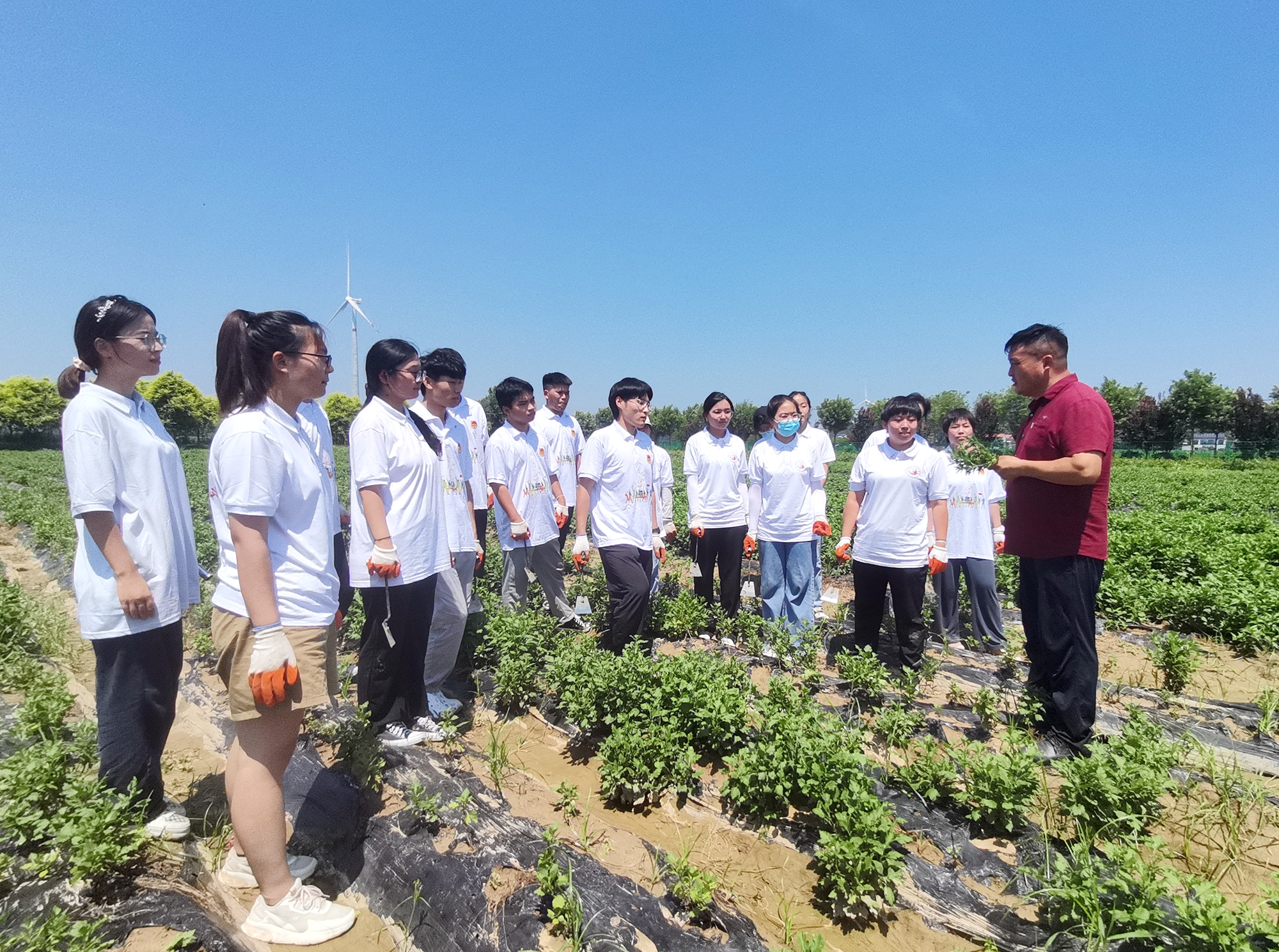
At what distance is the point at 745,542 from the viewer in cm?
548

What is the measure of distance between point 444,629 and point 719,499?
8.11ft

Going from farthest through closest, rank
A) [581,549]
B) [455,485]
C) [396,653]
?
[581,549] < [455,485] < [396,653]

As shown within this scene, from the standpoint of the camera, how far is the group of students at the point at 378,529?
2078 mm

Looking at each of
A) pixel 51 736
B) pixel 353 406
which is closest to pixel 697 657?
pixel 51 736

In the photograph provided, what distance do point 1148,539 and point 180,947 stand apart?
9.99m

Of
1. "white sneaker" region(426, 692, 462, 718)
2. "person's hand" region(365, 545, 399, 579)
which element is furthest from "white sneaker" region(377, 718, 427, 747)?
"person's hand" region(365, 545, 399, 579)

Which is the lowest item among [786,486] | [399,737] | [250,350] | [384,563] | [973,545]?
[399,737]

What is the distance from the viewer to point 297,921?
211 cm

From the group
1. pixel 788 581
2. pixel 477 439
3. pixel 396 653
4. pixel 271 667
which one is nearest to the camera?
pixel 271 667

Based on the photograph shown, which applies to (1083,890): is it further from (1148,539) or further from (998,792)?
(1148,539)

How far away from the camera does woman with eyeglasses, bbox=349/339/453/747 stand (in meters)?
3.11

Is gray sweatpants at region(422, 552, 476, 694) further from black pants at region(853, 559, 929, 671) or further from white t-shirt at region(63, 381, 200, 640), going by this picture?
black pants at region(853, 559, 929, 671)

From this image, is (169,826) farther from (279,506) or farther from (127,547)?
(279,506)

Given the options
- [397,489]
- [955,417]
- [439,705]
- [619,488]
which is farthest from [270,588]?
[955,417]
